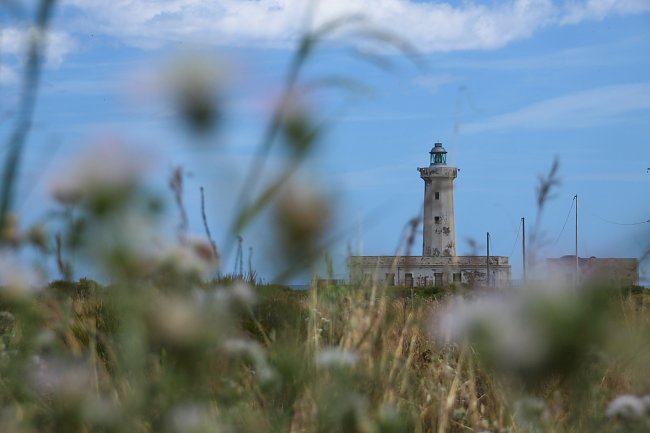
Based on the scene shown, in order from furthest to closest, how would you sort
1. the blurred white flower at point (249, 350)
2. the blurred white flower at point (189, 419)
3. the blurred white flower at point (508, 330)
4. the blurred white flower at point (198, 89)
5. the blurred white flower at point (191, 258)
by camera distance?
the blurred white flower at point (249, 350), the blurred white flower at point (189, 419), the blurred white flower at point (191, 258), the blurred white flower at point (198, 89), the blurred white flower at point (508, 330)


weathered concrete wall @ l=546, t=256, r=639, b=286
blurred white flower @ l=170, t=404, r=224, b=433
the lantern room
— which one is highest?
the lantern room

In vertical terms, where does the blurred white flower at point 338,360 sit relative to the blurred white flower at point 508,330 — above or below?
below

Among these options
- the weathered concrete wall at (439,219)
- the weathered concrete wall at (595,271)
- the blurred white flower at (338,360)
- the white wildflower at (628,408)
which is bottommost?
the white wildflower at (628,408)

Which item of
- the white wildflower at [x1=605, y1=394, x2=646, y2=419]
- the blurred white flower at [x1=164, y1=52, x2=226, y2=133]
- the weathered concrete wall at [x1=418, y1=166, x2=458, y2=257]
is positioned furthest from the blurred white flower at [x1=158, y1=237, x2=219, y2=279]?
the weathered concrete wall at [x1=418, y1=166, x2=458, y2=257]

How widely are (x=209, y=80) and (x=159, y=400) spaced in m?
0.74

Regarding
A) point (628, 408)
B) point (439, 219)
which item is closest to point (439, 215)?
point (439, 219)

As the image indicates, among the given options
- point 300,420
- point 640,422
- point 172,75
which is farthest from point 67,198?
point 300,420

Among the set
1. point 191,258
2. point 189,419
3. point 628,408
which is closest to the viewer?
point 191,258

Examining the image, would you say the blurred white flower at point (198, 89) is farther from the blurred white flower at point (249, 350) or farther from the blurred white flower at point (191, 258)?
the blurred white flower at point (249, 350)

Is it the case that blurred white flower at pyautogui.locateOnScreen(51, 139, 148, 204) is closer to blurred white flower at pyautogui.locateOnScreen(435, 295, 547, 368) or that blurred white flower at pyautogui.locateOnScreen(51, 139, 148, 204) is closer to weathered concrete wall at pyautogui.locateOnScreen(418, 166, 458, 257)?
blurred white flower at pyautogui.locateOnScreen(435, 295, 547, 368)

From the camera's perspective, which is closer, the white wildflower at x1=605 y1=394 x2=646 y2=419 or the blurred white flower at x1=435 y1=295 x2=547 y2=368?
the blurred white flower at x1=435 y1=295 x2=547 y2=368

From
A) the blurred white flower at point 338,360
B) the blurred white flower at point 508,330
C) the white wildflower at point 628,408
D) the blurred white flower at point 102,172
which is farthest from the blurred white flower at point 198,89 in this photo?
the white wildflower at point 628,408

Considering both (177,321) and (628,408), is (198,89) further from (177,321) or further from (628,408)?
(628,408)

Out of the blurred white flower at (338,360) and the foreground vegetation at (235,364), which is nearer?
the foreground vegetation at (235,364)
